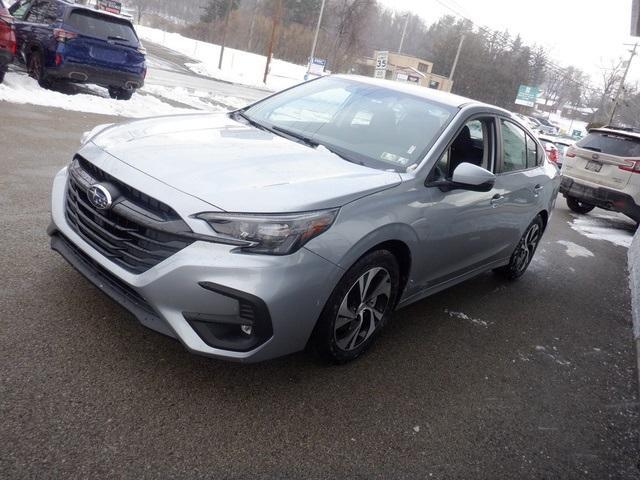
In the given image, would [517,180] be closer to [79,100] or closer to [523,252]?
[523,252]

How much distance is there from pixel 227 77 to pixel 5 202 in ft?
104

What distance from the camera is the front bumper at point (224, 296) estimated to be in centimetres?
249

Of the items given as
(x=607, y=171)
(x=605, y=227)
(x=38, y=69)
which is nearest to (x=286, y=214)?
(x=607, y=171)

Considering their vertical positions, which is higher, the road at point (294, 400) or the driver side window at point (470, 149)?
the driver side window at point (470, 149)

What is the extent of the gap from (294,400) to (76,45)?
9.54 m

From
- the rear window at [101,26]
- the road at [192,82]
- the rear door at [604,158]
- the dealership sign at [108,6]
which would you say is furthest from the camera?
the dealership sign at [108,6]

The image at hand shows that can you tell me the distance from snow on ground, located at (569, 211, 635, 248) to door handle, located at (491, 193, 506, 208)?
6079mm

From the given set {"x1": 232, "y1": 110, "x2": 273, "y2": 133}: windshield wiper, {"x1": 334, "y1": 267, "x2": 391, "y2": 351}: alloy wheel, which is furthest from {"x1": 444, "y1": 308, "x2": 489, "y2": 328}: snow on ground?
{"x1": 232, "y1": 110, "x2": 273, "y2": 133}: windshield wiper

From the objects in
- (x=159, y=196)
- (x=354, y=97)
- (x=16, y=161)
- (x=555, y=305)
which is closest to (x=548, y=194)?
(x=555, y=305)

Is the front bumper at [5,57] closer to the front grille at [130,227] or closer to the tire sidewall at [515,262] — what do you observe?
the front grille at [130,227]

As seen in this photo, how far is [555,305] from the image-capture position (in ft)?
18.1

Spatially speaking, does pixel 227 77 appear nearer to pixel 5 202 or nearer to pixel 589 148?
pixel 589 148

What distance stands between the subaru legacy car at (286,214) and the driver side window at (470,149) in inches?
0.7

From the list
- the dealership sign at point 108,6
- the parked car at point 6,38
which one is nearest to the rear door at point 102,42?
the parked car at point 6,38
